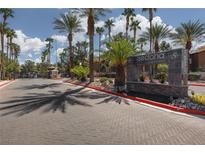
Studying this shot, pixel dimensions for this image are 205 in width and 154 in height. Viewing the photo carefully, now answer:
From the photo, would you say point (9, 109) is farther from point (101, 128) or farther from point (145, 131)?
point (145, 131)

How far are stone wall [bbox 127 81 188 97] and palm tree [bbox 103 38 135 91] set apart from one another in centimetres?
110

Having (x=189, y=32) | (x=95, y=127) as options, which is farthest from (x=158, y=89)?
(x=189, y=32)

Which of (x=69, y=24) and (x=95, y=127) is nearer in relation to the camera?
(x=95, y=127)

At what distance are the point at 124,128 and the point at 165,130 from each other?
4.29ft

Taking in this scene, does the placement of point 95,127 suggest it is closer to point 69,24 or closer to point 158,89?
point 158,89

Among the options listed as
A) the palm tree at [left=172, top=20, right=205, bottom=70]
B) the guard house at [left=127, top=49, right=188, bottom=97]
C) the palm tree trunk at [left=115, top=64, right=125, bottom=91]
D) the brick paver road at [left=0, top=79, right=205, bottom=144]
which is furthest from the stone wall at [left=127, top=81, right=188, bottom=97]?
the palm tree at [left=172, top=20, right=205, bottom=70]

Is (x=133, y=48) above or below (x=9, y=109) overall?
above

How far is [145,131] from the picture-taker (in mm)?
7953

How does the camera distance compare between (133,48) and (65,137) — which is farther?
(133,48)

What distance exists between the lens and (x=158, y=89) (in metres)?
18.1

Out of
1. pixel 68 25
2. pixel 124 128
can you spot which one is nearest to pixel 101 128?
pixel 124 128

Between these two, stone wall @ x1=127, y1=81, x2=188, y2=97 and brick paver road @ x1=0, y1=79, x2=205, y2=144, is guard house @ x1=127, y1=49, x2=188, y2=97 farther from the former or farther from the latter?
brick paver road @ x1=0, y1=79, x2=205, y2=144

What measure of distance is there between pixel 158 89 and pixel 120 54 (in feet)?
15.8

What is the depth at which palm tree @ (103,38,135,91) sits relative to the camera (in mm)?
21078
